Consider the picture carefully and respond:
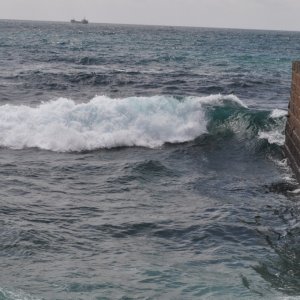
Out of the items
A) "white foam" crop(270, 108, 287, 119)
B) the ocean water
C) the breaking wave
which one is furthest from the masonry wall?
"white foam" crop(270, 108, 287, 119)

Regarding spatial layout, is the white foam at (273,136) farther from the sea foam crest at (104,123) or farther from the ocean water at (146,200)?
the sea foam crest at (104,123)

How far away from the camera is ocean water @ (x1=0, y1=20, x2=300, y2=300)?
26.7ft

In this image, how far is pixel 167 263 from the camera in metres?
8.73

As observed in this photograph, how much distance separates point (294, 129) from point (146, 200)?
5.15 m

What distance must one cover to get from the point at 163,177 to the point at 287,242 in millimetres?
4813

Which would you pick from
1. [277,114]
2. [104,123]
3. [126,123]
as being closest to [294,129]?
[277,114]

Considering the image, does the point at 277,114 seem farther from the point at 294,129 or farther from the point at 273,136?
the point at 294,129

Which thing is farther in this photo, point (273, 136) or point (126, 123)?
point (126, 123)

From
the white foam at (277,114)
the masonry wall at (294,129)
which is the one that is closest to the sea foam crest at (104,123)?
the white foam at (277,114)

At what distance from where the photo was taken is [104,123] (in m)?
19.1

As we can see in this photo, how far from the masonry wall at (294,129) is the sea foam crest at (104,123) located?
3798 mm

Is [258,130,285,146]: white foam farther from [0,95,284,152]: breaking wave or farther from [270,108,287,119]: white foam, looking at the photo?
[270,108,287,119]: white foam

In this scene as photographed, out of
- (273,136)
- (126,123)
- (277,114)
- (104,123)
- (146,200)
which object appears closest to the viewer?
(146,200)

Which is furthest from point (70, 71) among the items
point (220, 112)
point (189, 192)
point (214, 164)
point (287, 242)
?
point (287, 242)
